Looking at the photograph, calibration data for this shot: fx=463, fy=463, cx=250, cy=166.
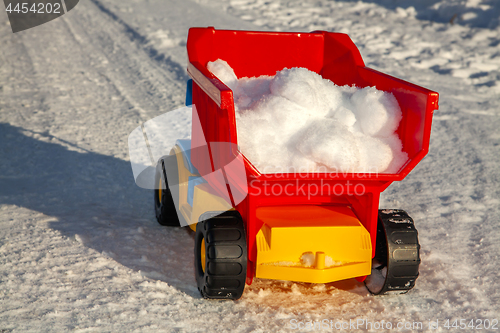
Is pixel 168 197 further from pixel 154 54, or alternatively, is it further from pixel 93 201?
pixel 154 54

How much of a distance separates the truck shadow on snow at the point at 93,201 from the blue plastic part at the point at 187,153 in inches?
20.8

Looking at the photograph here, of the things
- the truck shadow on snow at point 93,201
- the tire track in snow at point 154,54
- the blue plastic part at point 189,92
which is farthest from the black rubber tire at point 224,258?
the tire track in snow at point 154,54

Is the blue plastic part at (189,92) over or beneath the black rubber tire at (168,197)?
over

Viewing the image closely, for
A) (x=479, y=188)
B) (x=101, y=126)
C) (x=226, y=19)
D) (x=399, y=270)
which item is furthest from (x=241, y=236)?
(x=226, y=19)

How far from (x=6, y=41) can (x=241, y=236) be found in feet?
25.6

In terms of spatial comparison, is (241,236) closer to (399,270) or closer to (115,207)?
(399,270)

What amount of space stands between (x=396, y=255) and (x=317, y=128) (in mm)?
809

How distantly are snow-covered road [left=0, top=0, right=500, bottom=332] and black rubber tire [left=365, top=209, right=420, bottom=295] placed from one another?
4.3 inches

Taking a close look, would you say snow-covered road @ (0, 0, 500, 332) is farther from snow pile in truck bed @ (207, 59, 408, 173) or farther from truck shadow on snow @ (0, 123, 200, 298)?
snow pile in truck bed @ (207, 59, 408, 173)

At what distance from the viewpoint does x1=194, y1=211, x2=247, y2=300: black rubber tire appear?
2410 mm

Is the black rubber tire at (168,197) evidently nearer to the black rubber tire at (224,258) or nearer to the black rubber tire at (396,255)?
the black rubber tire at (224,258)

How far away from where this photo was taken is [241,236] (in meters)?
2.45

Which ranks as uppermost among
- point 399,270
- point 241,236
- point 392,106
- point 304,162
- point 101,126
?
point 392,106

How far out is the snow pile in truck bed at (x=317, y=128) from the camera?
7.90 ft
